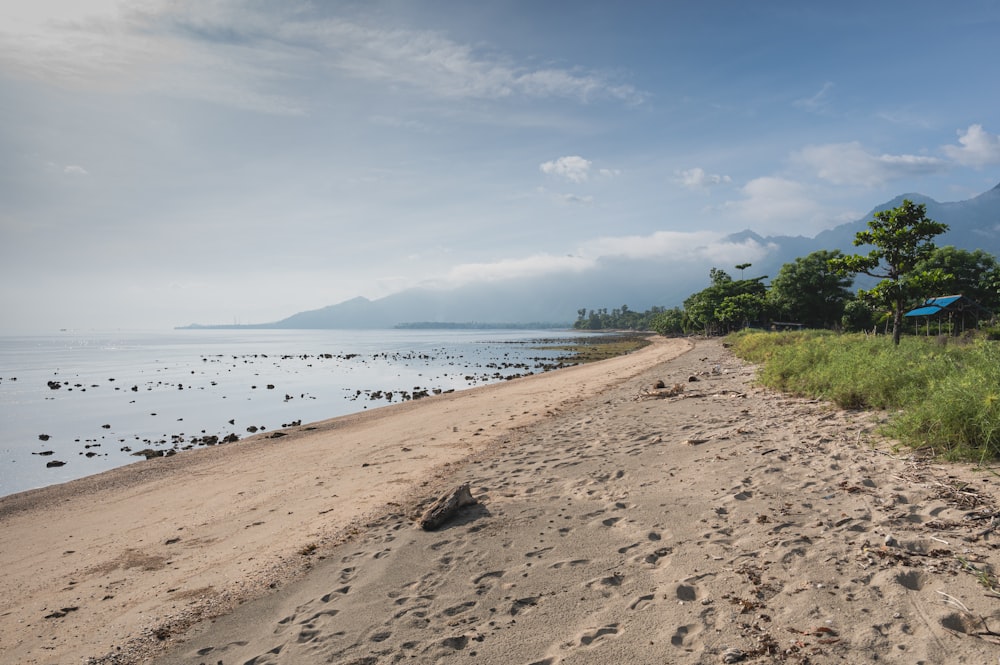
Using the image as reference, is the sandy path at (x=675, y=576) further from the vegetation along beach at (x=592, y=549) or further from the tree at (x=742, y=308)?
the tree at (x=742, y=308)

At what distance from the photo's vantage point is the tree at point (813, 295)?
239 ft

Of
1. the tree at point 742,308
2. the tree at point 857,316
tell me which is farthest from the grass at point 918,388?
the tree at point 857,316

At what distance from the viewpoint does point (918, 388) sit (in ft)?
28.1

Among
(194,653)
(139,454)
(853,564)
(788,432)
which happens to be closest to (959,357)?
(788,432)

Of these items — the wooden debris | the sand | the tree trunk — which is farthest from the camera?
the tree trunk

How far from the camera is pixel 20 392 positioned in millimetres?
37125

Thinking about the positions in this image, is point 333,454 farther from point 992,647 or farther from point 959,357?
point 959,357

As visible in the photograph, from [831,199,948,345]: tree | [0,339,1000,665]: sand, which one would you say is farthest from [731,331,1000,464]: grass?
[831,199,948,345]: tree

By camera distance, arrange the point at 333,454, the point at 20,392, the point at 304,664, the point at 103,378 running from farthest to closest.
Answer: the point at 103,378 < the point at 20,392 < the point at 333,454 < the point at 304,664

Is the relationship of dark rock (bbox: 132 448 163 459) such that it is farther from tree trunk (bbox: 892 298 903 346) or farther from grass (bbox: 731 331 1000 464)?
tree trunk (bbox: 892 298 903 346)

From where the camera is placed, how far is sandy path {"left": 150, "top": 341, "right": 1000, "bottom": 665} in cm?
383

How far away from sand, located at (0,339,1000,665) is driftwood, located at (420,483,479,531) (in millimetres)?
158

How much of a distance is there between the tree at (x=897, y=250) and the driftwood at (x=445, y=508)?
17253mm

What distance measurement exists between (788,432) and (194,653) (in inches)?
362
